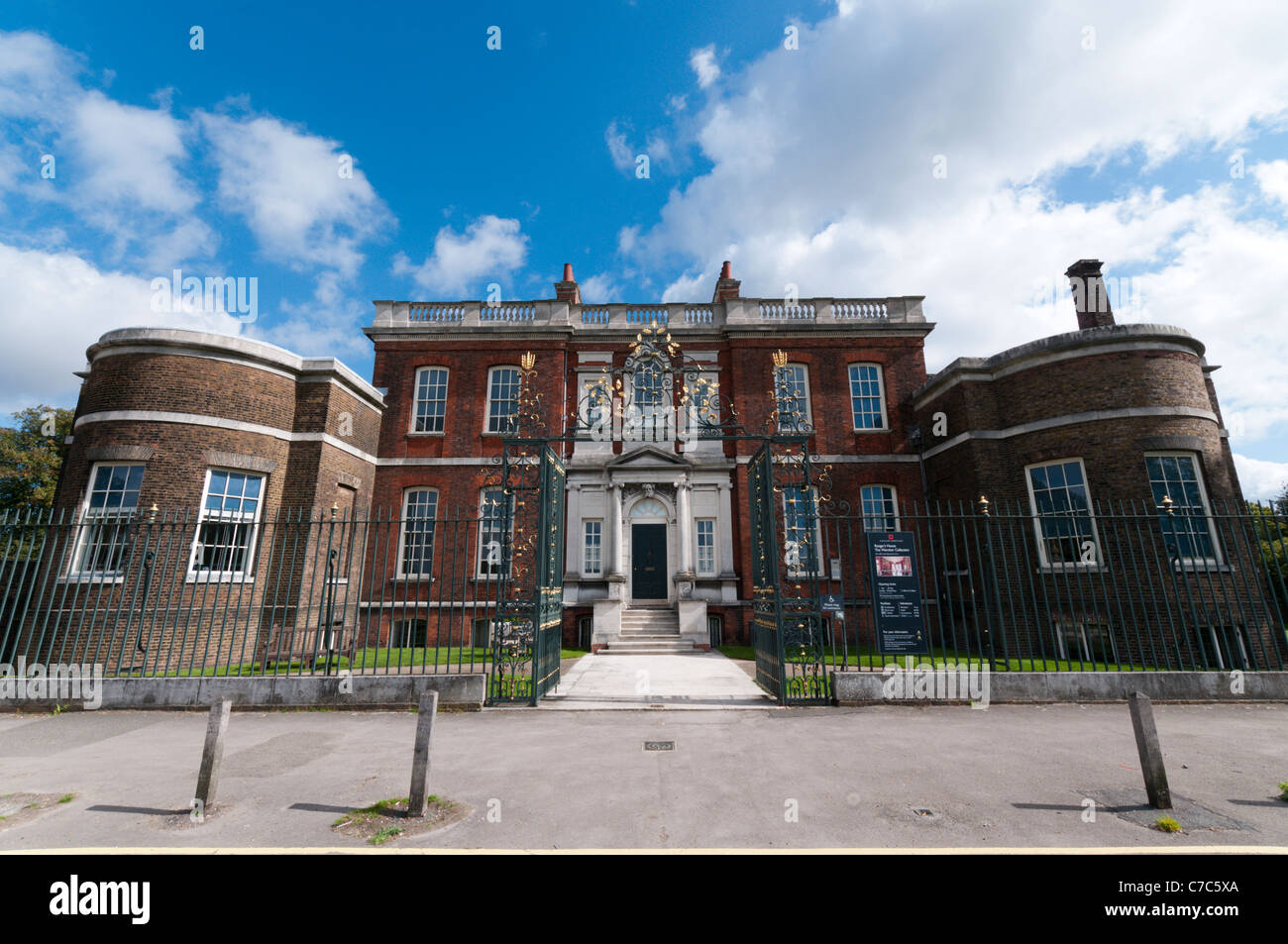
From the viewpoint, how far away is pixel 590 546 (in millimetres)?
17375

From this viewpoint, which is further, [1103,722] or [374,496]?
[374,496]

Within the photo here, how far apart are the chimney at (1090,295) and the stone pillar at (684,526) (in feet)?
43.6

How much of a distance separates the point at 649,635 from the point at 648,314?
11.1 m

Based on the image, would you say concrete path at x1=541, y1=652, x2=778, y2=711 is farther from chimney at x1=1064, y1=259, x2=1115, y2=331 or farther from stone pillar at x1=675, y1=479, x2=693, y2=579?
chimney at x1=1064, y1=259, x2=1115, y2=331

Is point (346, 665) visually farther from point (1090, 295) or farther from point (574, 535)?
point (1090, 295)

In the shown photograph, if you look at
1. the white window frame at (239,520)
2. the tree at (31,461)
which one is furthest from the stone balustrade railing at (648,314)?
the tree at (31,461)

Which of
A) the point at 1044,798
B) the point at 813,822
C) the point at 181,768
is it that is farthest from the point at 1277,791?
the point at 181,768

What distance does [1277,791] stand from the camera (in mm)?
4719

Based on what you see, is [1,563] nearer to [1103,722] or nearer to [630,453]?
[630,453]

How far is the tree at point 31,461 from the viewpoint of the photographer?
2572 cm

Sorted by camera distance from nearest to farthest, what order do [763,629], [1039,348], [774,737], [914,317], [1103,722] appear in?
[774,737] → [1103,722] → [763,629] → [1039,348] → [914,317]

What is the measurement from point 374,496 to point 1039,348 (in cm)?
1956

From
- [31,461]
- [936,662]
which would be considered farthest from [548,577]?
[31,461]

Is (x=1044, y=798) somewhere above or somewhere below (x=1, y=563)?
below
